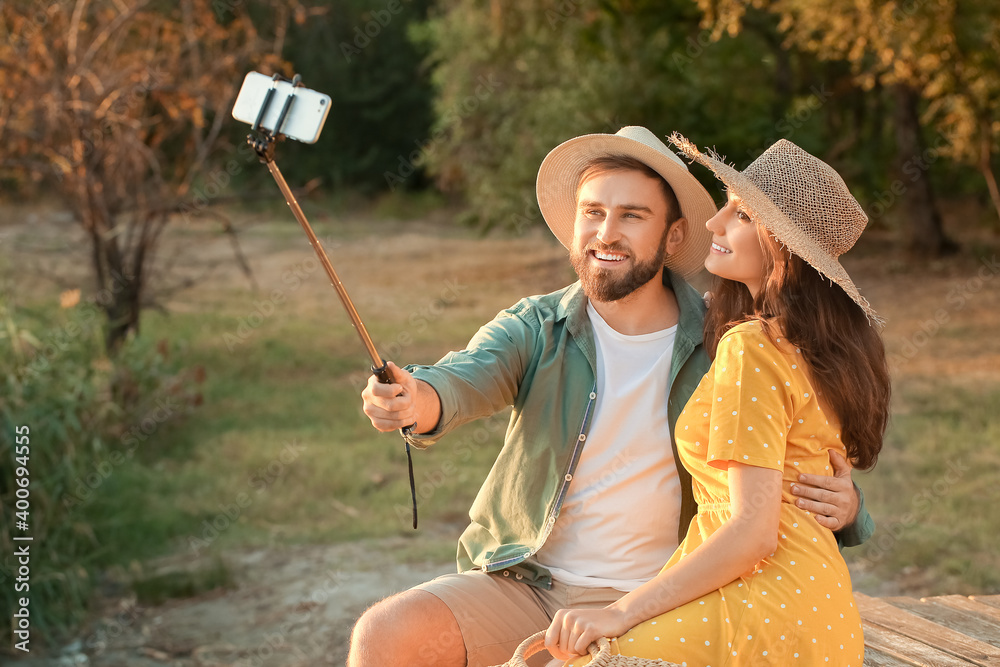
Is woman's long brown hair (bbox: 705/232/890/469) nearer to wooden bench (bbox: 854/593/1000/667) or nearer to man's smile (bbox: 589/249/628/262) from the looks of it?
man's smile (bbox: 589/249/628/262)

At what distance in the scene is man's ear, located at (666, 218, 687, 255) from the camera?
2734 millimetres

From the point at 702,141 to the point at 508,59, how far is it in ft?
11.3

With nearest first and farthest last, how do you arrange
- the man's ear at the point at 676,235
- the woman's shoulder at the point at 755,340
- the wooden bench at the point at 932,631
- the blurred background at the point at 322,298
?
the woman's shoulder at the point at 755,340, the wooden bench at the point at 932,631, the man's ear at the point at 676,235, the blurred background at the point at 322,298

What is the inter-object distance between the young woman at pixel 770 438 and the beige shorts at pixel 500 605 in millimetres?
464

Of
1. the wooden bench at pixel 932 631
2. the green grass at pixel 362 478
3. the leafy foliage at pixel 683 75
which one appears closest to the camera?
the wooden bench at pixel 932 631

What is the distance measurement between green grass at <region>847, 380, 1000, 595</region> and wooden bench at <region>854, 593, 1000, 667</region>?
6.00ft

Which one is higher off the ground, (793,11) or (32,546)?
(793,11)

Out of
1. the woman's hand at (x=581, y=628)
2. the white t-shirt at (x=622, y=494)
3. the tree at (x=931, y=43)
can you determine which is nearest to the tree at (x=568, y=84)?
the tree at (x=931, y=43)

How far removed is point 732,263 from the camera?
2.11 meters

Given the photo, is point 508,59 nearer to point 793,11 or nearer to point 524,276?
point 524,276

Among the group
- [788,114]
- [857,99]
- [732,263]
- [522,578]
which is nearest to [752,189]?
[732,263]

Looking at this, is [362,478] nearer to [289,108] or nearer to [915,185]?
[289,108]

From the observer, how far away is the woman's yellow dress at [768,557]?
1843mm

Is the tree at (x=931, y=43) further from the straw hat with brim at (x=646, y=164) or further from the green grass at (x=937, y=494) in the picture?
the straw hat with brim at (x=646, y=164)
